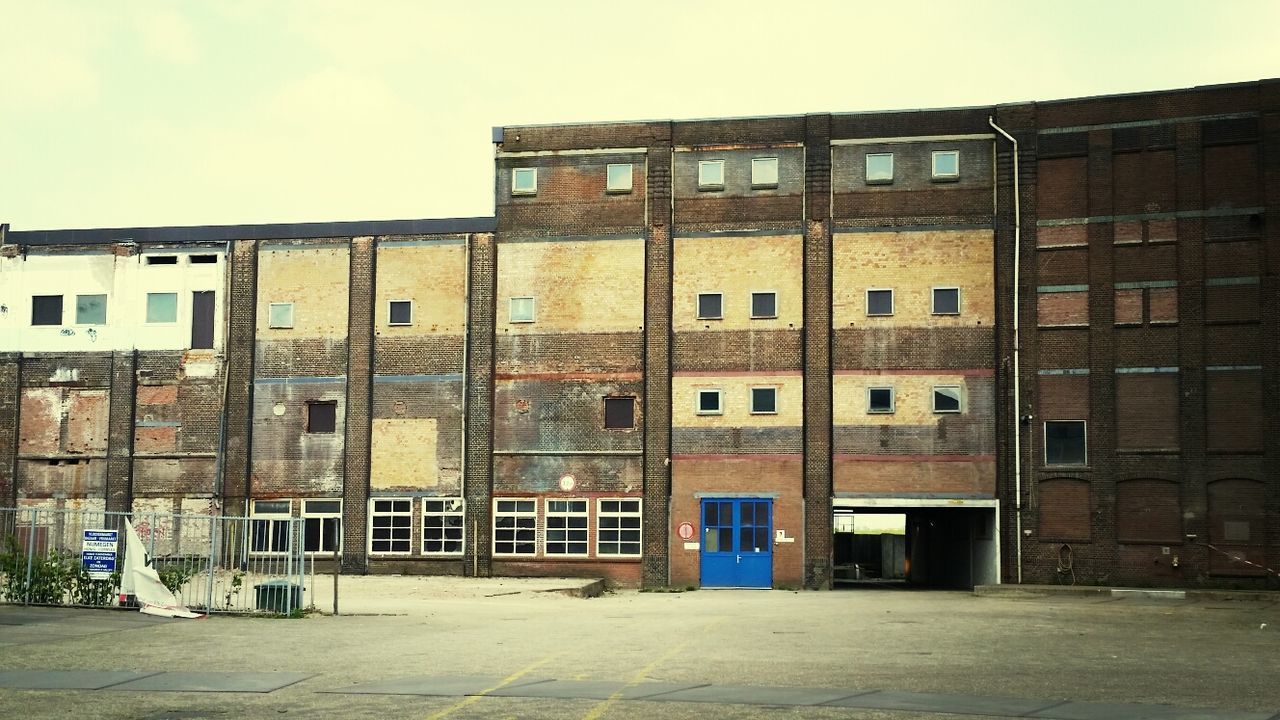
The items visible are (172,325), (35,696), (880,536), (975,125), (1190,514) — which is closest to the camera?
(35,696)

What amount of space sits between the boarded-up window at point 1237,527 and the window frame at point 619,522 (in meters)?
16.3

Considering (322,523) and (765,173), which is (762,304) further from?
(322,523)

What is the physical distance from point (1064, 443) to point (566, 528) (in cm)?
1499

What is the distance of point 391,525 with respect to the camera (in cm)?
4234

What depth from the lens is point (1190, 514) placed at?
125 ft

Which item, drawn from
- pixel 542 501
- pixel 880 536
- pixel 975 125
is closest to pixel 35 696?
pixel 542 501

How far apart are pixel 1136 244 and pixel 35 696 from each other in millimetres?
32804

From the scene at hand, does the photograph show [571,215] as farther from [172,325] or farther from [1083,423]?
[1083,423]

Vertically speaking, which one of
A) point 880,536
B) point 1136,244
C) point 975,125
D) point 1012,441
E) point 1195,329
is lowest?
point 880,536

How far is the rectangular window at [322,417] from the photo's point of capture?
4300cm

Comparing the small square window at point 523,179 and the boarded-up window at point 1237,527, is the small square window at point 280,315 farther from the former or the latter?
the boarded-up window at point 1237,527

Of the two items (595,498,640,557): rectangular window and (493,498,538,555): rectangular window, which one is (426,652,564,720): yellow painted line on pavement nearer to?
(595,498,640,557): rectangular window

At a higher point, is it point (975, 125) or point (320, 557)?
point (975, 125)

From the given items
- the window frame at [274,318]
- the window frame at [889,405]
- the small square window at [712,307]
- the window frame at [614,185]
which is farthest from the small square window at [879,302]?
the window frame at [274,318]
